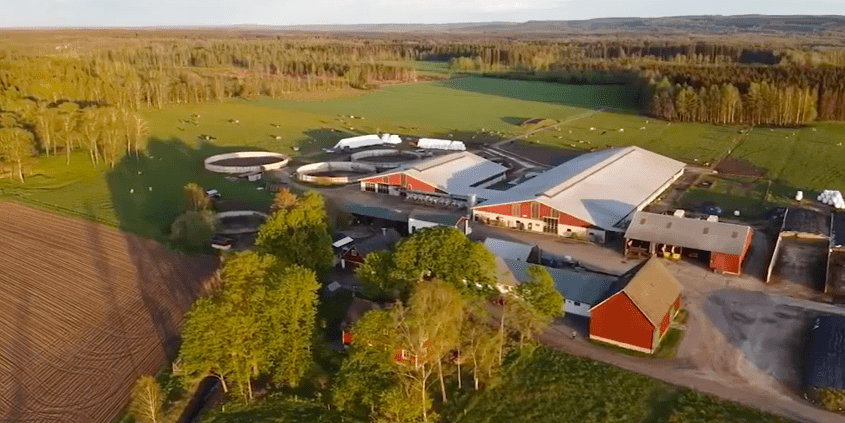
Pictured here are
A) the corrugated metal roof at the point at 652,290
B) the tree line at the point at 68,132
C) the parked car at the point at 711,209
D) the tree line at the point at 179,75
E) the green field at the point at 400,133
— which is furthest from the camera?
the tree line at the point at 179,75

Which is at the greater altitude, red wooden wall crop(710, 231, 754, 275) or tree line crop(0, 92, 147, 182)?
tree line crop(0, 92, 147, 182)

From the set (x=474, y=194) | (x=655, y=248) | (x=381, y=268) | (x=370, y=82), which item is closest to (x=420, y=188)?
(x=474, y=194)

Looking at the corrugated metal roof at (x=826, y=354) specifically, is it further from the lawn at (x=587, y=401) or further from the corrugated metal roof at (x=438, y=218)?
the corrugated metal roof at (x=438, y=218)

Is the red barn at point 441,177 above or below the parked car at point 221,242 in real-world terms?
above

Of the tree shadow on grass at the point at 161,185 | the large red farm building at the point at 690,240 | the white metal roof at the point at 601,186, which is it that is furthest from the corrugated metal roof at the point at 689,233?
the tree shadow on grass at the point at 161,185

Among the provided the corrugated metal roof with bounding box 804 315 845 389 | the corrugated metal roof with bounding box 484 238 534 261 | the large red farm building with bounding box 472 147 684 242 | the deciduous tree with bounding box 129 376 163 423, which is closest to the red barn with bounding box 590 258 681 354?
the corrugated metal roof with bounding box 804 315 845 389

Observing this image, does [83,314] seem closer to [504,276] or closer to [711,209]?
[504,276]

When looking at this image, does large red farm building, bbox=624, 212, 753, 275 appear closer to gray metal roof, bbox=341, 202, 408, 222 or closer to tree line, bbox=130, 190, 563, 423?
tree line, bbox=130, 190, 563, 423
